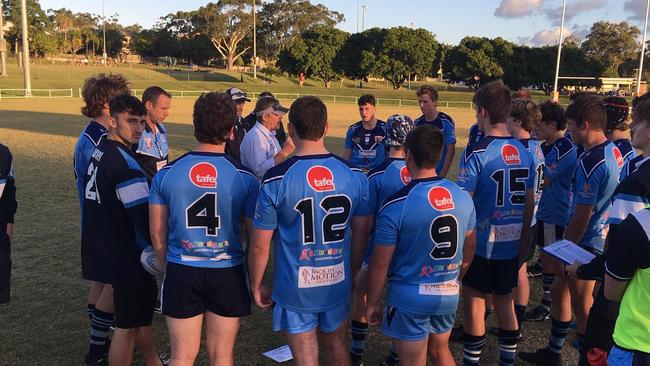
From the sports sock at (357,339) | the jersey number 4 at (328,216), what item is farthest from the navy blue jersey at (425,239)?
the sports sock at (357,339)

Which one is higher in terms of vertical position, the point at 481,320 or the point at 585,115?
the point at 585,115

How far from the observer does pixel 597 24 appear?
9675 centimetres

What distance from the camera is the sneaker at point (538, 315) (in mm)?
5359

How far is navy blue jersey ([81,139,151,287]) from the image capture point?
3316 mm

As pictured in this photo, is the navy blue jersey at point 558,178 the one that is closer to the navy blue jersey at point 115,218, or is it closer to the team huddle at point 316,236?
the team huddle at point 316,236

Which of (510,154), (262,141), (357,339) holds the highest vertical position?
(510,154)

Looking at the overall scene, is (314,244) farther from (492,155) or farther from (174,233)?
(492,155)

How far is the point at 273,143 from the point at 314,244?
8.29 ft

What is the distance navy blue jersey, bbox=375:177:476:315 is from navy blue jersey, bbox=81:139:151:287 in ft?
5.52

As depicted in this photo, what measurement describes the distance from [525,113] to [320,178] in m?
2.64

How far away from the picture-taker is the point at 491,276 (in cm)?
386

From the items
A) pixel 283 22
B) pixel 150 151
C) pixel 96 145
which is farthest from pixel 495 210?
pixel 283 22

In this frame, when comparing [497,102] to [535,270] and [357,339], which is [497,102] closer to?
[357,339]

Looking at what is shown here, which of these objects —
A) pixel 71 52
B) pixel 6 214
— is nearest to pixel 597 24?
pixel 71 52
